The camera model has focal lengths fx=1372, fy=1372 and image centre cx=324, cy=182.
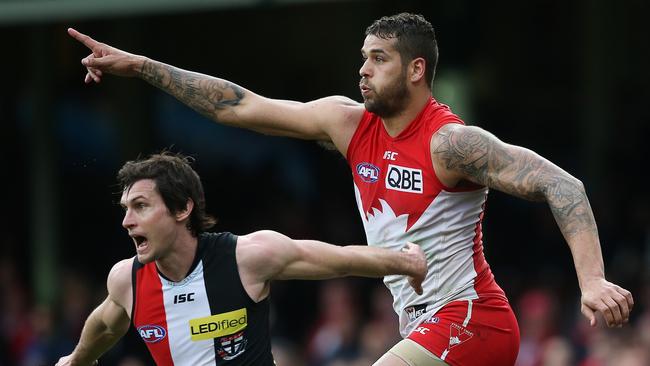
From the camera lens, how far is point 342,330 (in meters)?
13.2

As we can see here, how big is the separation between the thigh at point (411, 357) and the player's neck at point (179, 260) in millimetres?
1051

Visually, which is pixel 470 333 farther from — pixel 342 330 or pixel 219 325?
pixel 342 330

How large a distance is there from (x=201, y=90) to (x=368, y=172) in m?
1.08

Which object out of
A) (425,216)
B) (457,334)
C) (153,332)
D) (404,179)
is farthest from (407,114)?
(153,332)

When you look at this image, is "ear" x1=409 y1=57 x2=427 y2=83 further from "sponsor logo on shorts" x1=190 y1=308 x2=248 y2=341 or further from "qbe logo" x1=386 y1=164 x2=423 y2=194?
"sponsor logo on shorts" x1=190 y1=308 x2=248 y2=341

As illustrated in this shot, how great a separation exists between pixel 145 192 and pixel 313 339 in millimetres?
7516

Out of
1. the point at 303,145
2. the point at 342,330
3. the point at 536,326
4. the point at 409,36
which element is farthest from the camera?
the point at 303,145

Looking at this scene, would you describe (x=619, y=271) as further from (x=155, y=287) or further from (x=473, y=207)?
(x=155, y=287)

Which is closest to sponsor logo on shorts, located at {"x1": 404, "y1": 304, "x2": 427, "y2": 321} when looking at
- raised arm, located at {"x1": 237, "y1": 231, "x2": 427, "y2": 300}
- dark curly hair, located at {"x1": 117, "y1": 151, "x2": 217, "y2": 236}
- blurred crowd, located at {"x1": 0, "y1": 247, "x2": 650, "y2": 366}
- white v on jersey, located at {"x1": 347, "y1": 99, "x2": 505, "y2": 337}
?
white v on jersey, located at {"x1": 347, "y1": 99, "x2": 505, "y2": 337}

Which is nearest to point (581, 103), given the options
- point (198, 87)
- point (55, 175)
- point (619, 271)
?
point (619, 271)

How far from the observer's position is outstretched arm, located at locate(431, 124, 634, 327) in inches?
257

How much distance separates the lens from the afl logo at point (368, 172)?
7070mm

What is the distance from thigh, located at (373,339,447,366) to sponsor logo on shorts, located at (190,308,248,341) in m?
0.72

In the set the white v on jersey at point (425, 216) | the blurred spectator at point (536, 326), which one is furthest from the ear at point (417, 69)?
the blurred spectator at point (536, 326)
